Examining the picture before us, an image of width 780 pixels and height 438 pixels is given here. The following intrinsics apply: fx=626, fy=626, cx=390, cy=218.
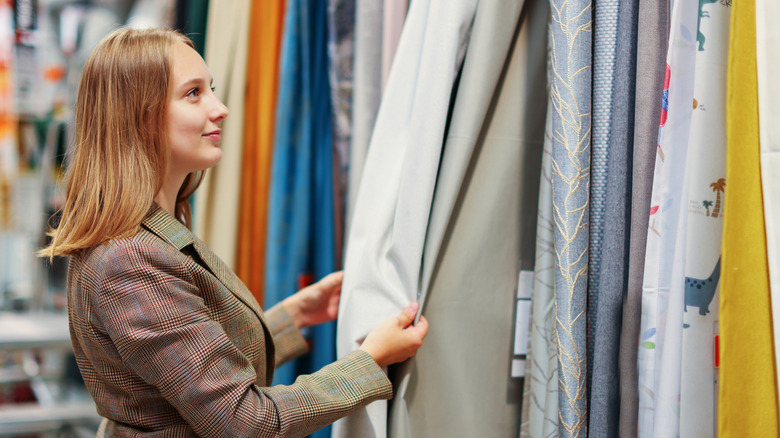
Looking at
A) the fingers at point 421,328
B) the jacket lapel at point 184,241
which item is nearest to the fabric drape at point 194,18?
the jacket lapel at point 184,241

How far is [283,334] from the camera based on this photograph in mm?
1055

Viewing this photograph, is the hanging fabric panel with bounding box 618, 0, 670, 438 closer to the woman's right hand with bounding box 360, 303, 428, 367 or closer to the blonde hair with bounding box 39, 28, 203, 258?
the woman's right hand with bounding box 360, 303, 428, 367

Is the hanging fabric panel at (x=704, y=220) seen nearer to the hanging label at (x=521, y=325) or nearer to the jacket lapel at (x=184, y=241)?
the hanging label at (x=521, y=325)

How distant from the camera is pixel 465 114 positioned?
A: 2.60ft

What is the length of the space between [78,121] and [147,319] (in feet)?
0.99

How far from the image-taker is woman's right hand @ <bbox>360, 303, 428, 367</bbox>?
780 mm

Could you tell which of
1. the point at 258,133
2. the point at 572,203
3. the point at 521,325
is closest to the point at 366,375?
the point at 521,325

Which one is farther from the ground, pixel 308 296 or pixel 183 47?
pixel 183 47

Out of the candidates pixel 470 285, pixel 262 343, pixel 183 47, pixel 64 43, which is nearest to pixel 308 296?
pixel 262 343

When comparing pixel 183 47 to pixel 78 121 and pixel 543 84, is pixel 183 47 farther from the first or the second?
pixel 543 84

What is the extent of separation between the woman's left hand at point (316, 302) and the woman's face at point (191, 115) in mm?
317

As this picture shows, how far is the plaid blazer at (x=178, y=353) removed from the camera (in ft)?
2.26

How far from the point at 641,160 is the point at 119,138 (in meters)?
0.61

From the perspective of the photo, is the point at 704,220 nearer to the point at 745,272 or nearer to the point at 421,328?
the point at 745,272
